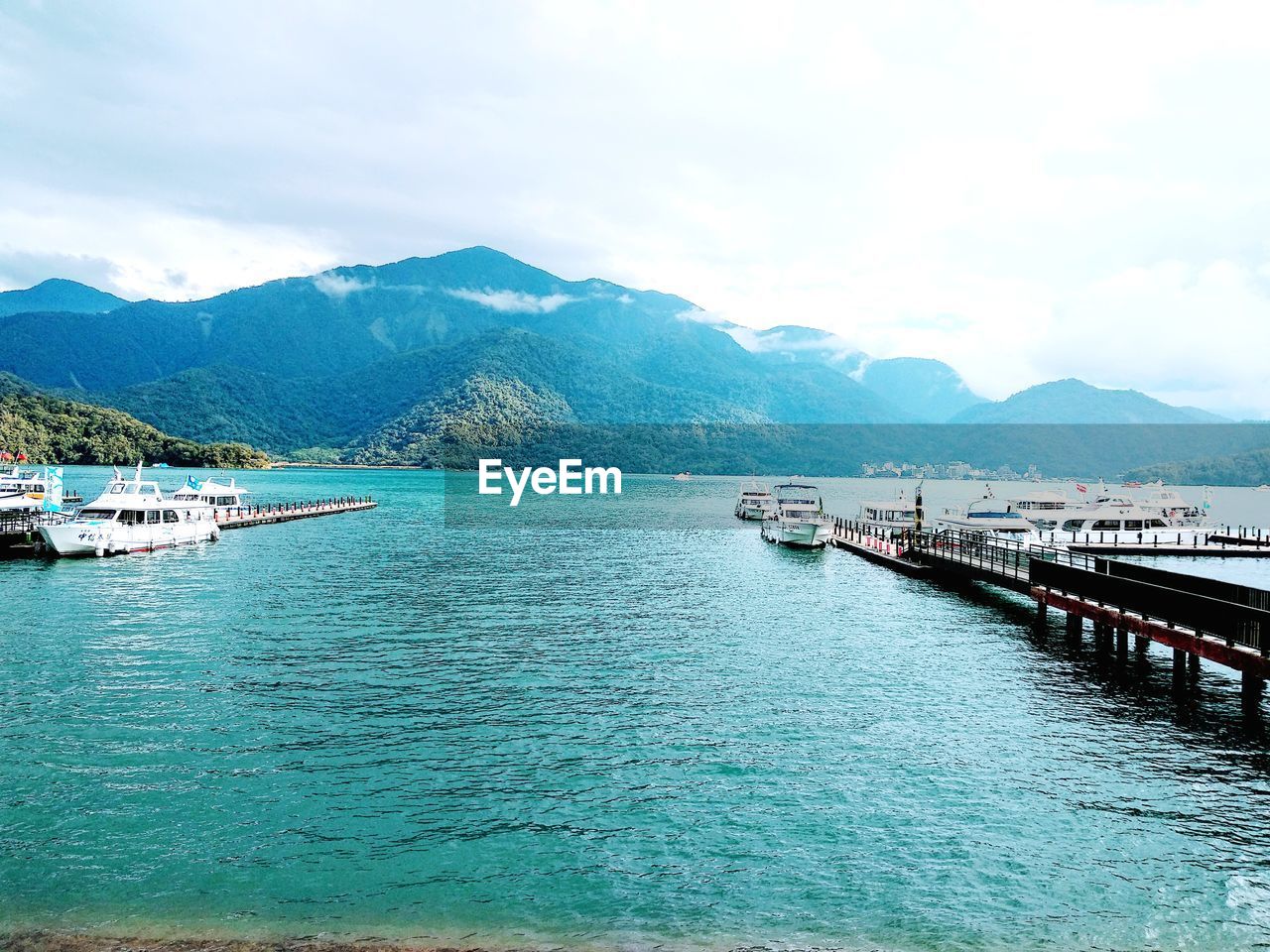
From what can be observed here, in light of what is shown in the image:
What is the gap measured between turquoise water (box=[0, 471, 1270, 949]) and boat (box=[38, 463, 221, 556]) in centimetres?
2495

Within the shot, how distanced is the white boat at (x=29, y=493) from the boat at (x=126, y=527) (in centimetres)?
1467

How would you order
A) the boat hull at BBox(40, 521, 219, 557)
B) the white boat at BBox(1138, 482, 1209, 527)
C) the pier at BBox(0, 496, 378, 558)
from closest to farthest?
the boat hull at BBox(40, 521, 219, 557), the pier at BBox(0, 496, 378, 558), the white boat at BBox(1138, 482, 1209, 527)

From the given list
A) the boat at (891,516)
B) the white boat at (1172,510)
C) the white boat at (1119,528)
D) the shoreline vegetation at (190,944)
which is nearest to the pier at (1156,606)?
the shoreline vegetation at (190,944)

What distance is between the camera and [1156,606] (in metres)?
32.0

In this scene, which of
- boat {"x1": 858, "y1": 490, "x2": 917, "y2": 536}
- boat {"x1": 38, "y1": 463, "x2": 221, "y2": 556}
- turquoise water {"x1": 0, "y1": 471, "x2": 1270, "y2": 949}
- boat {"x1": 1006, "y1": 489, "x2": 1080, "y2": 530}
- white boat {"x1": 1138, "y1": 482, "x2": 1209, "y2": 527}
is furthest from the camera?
boat {"x1": 1006, "y1": 489, "x2": 1080, "y2": 530}

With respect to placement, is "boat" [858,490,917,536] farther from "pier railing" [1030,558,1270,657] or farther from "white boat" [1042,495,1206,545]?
"pier railing" [1030,558,1270,657]

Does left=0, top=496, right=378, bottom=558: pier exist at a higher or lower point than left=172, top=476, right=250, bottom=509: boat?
lower

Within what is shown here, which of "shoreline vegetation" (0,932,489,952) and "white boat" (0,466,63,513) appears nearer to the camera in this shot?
"shoreline vegetation" (0,932,489,952)

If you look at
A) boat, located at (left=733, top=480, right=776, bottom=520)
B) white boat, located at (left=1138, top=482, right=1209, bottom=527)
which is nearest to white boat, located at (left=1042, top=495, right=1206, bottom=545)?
white boat, located at (left=1138, top=482, right=1209, bottom=527)

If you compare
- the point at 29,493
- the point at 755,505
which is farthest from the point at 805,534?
the point at 29,493

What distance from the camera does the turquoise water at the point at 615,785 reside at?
15219 millimetres

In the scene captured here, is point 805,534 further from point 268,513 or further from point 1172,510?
point 268,513

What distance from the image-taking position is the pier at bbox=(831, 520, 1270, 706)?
26.7 metres

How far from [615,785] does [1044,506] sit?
95634 millimetres
